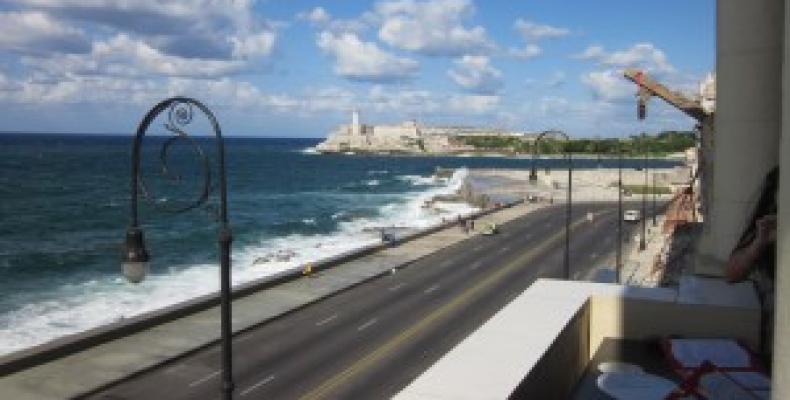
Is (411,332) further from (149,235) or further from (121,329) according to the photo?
(149,235)

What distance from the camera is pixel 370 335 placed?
3192 cm

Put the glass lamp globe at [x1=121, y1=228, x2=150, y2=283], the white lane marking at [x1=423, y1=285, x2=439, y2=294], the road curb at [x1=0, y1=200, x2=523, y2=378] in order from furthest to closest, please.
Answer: the white lane marking at [x1=423, y1=285, x2=439, y2=294] → the road curb at [x1=0, y1=200, x2=523, y2=378] → the glass lamp globe at [x1=121, y1=228, x2=150, y2=283]

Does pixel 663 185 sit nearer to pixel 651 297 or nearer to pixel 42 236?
pixel 42 236

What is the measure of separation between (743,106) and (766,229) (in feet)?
25.8

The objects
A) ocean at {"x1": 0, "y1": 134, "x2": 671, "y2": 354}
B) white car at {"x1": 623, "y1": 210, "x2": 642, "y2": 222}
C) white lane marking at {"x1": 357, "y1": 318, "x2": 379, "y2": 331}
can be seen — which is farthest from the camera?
white car at {"x1": 623, "y1": 210, "x2": 642, "y2": 222}

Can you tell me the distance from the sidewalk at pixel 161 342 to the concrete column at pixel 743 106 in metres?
18.3

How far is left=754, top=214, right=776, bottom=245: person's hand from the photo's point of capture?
7230 millimetres

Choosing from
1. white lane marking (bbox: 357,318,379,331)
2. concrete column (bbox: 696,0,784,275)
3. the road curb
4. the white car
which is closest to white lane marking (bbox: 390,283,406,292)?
the road curb

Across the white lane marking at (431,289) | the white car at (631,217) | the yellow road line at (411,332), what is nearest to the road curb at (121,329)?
the white lane marking at (431,289)

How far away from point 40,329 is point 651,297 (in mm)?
35195

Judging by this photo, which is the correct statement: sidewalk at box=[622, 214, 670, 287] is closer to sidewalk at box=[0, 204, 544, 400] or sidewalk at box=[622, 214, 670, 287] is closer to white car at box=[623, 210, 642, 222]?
white car at box=[623, 210, 642, 222]

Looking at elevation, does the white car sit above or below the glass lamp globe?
below

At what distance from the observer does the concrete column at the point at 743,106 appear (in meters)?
14.0

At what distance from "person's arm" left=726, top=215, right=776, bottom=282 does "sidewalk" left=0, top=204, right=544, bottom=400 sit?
20.4m
